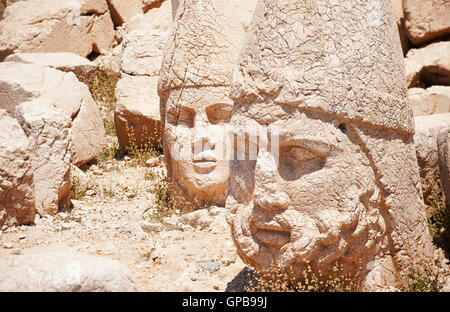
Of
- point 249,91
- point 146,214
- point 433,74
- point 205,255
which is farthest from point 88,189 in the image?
point 433,74

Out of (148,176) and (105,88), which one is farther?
(105,88)

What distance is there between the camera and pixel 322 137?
4.11 m

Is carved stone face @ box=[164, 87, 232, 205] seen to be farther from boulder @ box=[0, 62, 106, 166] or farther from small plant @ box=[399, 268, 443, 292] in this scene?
small plant @ box=[399, 268, 443, 292]

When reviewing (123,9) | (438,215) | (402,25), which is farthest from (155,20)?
(438,215)

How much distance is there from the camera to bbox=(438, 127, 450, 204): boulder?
495 cm

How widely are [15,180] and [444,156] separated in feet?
13.0

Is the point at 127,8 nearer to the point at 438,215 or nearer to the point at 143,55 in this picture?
the point at 143,55

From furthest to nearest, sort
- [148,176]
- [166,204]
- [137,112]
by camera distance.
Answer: [137,112], [148,176], [166,204]

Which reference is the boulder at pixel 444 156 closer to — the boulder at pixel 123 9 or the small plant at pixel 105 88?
the small plant at pixel 105 88

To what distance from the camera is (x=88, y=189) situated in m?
7.73

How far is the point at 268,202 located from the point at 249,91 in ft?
2.43
